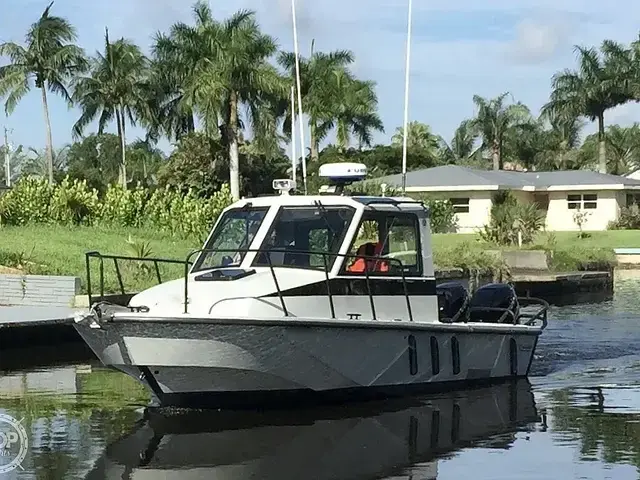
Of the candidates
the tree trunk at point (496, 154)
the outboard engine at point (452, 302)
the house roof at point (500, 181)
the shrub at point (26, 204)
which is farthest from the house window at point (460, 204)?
the outboard engine at point (452, 302)

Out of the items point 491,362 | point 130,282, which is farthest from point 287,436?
point 130,282

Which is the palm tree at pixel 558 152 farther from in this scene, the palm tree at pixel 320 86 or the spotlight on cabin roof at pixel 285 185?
the spotlight on cabin roof at pixel 285 185

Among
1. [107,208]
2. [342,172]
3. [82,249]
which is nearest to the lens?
[342,172]

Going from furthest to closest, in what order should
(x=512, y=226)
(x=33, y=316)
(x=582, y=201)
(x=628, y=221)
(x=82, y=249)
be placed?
(x=582, y=201), (x=628, y=221), (x=512, y=226), (x=82, y=249), (x=33, y=316)

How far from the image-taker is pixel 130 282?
2406cm

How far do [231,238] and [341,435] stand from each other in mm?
2917

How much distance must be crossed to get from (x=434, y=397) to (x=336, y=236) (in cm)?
250

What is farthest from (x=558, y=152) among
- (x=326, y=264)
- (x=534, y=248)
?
(x=326, y=264)

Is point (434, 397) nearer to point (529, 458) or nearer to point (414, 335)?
point (414, 335)

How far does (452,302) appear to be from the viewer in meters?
15.4

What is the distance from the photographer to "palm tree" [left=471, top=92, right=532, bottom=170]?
75375 millimetres

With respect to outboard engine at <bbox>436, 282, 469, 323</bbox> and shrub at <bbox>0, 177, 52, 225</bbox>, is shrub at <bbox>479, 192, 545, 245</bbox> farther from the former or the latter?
outboard engine at <bbox>436, 282, 469, 323</bbox>

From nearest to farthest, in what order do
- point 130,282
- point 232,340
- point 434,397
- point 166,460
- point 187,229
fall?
point 166,460, point 232,340, point 434,397, point 130,282, point 187,229

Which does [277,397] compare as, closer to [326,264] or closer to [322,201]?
[326,264]
